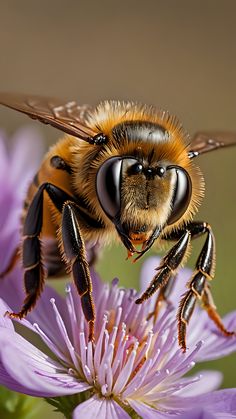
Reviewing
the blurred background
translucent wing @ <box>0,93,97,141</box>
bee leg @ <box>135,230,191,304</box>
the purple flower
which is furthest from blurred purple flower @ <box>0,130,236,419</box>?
the blurred background

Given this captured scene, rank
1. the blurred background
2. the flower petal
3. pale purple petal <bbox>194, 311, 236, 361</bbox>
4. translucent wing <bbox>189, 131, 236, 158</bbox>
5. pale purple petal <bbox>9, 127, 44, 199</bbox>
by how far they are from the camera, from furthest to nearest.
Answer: the blurred background < pale purple petal <bbox>9, 127, 44, 199</bbox> < translucent wing <bbox>189, 131, 236, 158</bbox> < pale purple petal <bbox>194, 311, 236, 361</bbox> < the flower petal

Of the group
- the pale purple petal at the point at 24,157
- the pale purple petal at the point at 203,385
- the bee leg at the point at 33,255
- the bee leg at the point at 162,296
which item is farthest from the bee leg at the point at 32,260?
the pale purple petal at the point at 24,157

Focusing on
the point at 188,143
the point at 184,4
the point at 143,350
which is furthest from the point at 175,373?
the point at 184,4

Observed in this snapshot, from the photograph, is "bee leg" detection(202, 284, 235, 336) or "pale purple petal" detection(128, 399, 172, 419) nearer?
"pale purple petal" detection(128, 399, 172, 419)

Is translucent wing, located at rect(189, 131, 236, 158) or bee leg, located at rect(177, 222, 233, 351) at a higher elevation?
translucent wing, located at rect(189, 131, 236, 158)

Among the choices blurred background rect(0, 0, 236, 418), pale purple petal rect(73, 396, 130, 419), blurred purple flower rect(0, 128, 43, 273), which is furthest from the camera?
blurred background rect(0, 0, 236, 418)

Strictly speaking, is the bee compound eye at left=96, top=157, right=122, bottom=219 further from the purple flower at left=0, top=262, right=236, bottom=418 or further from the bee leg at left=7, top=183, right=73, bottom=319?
the purple flower at left=0, top=262, right=236, bottom=418

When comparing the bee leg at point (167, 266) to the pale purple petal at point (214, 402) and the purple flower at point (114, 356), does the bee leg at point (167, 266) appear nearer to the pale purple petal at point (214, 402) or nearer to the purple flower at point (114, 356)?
the purple flower at point (114, 356)

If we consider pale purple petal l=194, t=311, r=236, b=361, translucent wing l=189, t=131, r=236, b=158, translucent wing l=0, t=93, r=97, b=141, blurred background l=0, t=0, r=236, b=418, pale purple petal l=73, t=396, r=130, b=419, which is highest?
blurred background l=0, t=0, r=236, b=418
